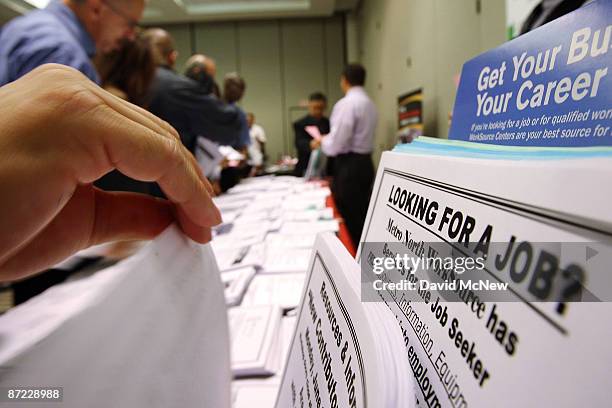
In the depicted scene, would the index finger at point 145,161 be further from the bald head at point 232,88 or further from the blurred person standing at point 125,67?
the bald head at point 232,88

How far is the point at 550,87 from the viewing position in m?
0.24

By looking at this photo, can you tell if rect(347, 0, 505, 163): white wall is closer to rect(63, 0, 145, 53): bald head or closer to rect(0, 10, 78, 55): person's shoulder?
rect(63, 0, 145, 53): bald head

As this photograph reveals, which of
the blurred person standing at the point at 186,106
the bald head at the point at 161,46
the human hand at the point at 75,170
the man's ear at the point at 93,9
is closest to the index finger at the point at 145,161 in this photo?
the human hand at the point at 75,170

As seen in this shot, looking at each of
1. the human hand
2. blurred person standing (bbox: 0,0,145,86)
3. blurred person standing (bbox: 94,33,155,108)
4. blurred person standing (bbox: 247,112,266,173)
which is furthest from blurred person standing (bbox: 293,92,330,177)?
the human hand

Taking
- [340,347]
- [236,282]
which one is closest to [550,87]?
[340,347]

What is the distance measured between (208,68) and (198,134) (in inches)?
19.5

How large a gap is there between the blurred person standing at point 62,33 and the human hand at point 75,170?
0.77m

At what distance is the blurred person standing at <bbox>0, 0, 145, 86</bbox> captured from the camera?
0.93m

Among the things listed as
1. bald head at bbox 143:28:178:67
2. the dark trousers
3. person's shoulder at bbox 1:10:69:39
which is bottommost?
the dark trousers

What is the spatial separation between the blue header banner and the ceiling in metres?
5.89

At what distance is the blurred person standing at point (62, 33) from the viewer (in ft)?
3.05

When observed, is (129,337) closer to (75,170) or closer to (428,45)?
(75,170)

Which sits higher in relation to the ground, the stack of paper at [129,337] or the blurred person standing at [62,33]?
the blurred person standing at [62,33]

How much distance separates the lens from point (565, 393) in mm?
115
